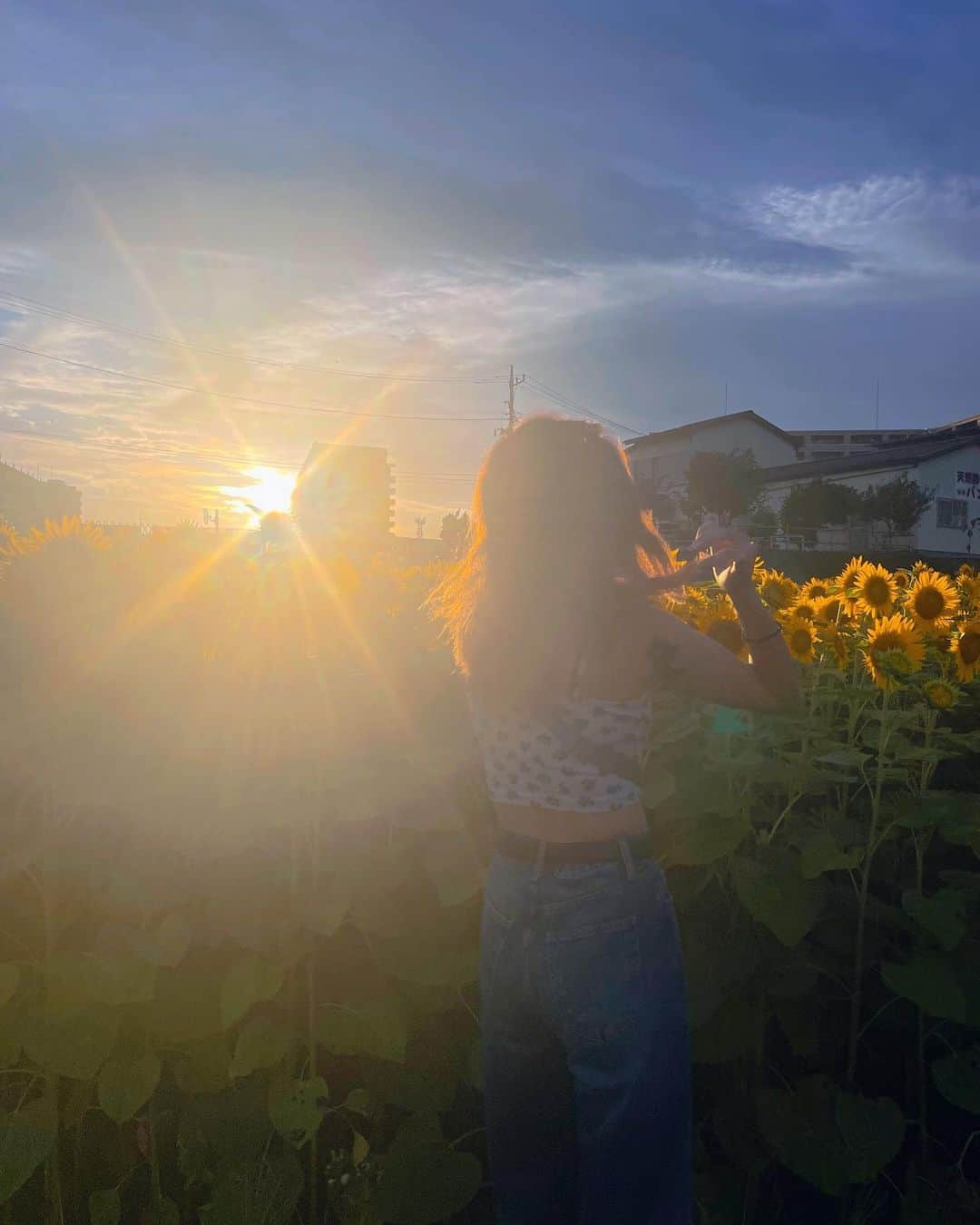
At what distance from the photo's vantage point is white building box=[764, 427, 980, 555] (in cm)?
5028

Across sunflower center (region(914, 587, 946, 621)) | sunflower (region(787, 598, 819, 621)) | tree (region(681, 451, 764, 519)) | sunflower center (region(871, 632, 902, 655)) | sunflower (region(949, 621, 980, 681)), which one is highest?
tree (region(681, 451, 764, 519))

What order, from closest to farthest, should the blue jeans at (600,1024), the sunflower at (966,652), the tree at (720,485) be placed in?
1. the blue jeans at (600,1024)
2. the sunflower at (966,652)
3. the tree at (720,485)

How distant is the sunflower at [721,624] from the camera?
3.43 metres

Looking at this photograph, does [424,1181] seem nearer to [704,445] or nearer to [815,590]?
[815,590]

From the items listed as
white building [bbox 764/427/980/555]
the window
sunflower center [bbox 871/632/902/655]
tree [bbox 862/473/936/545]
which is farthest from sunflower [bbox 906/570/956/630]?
the window

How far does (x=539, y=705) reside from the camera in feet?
7.34

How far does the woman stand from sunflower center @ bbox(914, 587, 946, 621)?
6.23 feet

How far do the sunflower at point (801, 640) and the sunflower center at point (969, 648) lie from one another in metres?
0.48

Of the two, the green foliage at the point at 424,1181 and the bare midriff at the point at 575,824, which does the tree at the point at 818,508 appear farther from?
the bare midriff at the point at 575,824

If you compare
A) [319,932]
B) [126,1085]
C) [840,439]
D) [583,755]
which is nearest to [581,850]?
[583,755]

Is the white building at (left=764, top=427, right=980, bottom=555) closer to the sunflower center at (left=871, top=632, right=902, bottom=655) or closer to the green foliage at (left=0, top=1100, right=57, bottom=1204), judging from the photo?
the sunflower center at (left=871, top=632, right=902, bottom=655)

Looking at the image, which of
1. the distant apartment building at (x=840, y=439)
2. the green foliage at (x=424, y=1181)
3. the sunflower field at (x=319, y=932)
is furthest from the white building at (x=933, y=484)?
the green foliage at (x=424, y=1181)

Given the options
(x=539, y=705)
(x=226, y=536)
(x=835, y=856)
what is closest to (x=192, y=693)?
(x=226, y=536)

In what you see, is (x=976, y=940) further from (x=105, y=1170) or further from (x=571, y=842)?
(x=105, y=1170)
